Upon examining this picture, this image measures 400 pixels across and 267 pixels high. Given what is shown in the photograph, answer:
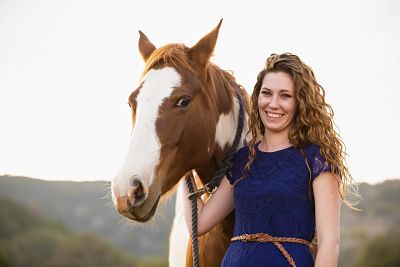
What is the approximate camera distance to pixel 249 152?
7.33 ft

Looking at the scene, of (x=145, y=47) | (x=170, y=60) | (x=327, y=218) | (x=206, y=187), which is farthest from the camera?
(x=145, y=47)

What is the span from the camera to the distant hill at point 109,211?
30.1 feet

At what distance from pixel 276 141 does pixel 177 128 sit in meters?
0.49

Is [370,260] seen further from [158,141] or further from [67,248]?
[158,141]

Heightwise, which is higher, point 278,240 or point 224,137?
point 224,137

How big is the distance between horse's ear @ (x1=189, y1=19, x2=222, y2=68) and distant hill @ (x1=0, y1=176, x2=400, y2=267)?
673 cm

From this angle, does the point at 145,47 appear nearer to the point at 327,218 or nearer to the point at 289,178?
the point at 289,178

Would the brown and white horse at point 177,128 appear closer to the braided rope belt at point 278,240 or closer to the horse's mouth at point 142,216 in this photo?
the horse's mouth at point 142,216

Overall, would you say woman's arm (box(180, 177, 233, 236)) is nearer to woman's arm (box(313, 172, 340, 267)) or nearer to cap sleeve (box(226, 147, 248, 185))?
cap sleeve (box(226, 147, 248, 185))

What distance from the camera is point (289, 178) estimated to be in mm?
1979

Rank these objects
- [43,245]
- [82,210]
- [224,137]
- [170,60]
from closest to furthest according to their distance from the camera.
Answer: [170,60] → [224,137] → [43,245] → [82,210]

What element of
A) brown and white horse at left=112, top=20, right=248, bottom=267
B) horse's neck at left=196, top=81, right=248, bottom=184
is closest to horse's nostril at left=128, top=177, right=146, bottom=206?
brown and white horse at left=112, top=20, right=248, bottom=267

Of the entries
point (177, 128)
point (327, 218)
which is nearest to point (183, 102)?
point (177, 128)

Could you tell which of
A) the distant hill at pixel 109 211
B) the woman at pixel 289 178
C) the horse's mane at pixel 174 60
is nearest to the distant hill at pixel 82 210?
the distant hill at pixel 109 211
